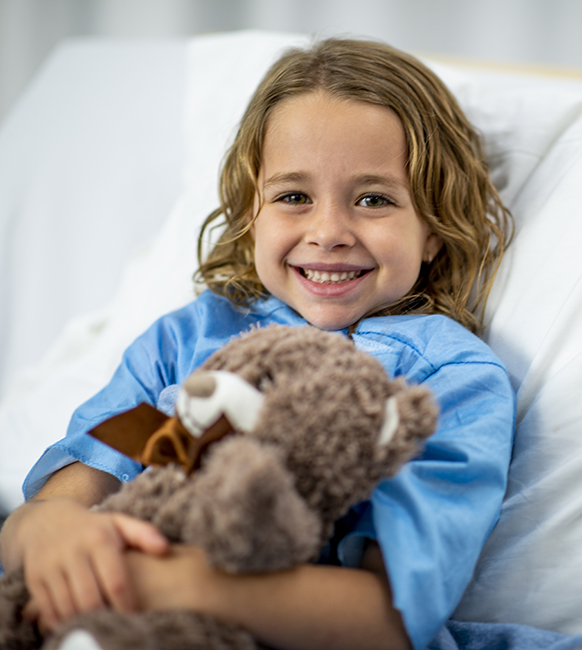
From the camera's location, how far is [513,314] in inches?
34.1

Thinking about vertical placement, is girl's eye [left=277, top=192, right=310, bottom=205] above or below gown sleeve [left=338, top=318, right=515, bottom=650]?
above

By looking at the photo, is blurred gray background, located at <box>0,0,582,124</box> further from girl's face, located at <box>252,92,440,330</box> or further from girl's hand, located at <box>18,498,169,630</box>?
girl's hand, located at <box>18,498,169,630</box>

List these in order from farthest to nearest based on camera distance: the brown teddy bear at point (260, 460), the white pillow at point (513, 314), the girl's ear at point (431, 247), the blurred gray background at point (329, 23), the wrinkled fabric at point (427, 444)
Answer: the blurred gray background at point (329, 23)
the girl's ear at point (431, 247)
the white pillow at point (513, 314)
the wrinkled fabric at point (427, 444)
the brown teddy bear at point (260, 460)

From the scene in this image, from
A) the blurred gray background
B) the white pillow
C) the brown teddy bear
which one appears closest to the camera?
the brown teddy bear

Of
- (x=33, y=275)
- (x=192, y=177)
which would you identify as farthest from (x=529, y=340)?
A: (x=33, y=275)

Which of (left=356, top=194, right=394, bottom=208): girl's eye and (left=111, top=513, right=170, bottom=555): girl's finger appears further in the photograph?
(left=356, top=194, right=394, bottom=208): girl's eye

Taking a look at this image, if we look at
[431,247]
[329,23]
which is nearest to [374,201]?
[431,247]

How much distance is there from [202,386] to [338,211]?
15.7 inches

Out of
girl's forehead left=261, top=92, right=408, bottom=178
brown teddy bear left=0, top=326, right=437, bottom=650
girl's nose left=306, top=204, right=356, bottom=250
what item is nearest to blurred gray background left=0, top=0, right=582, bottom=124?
girl's forehead left=261, top=92, right=408, bottom=178

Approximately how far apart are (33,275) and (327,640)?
1.21 meters

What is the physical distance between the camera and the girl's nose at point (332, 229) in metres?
0.79

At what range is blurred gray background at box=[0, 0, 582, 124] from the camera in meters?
1.72

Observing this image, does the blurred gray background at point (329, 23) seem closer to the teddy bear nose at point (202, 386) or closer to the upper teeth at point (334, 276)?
the upper teeth at point (334, 276)

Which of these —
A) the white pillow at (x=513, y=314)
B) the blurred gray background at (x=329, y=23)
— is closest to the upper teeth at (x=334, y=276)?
the white pillow at (x=513, y=314)
